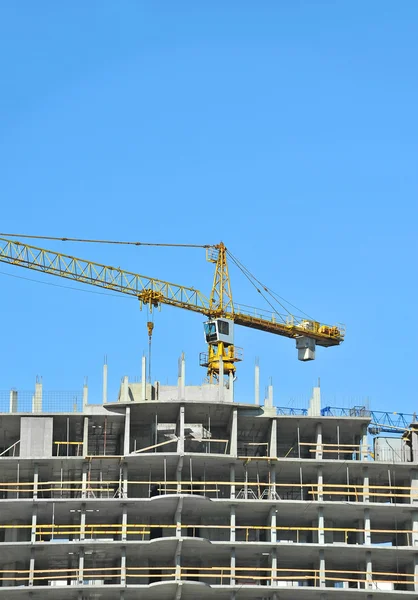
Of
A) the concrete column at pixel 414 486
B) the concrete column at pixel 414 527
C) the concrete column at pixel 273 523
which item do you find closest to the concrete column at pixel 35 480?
the concrete column at pixel 273 523

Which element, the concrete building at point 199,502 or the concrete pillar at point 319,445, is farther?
the concrete pillar at point 319,445

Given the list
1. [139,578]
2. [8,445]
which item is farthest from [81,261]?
[139,578]

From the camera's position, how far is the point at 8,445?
372 ft

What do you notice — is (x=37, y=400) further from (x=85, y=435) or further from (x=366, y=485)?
(x=366, y=485)

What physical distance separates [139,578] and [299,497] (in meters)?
14.8

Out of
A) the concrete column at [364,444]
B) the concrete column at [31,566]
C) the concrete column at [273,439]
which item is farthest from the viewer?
the concrete column at [364,444]

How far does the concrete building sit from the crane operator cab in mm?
43663

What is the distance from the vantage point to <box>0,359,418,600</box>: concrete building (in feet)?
348

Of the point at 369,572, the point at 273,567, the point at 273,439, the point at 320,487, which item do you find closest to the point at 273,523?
the point at 273,567

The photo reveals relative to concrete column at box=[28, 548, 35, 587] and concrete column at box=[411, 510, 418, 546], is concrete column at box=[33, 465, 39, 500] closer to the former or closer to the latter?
concrete column at box=[28, 548, 35, 587]

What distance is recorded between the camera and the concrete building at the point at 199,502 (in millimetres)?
106125

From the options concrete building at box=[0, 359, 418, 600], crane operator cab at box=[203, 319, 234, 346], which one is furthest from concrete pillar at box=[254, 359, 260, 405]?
crane operator cab at box=[203, 319, 234, 346]

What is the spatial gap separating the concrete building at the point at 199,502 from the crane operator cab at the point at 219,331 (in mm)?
43663

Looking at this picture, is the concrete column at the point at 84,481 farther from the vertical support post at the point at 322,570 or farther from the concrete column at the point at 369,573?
the concrete column at the point at 369,573
